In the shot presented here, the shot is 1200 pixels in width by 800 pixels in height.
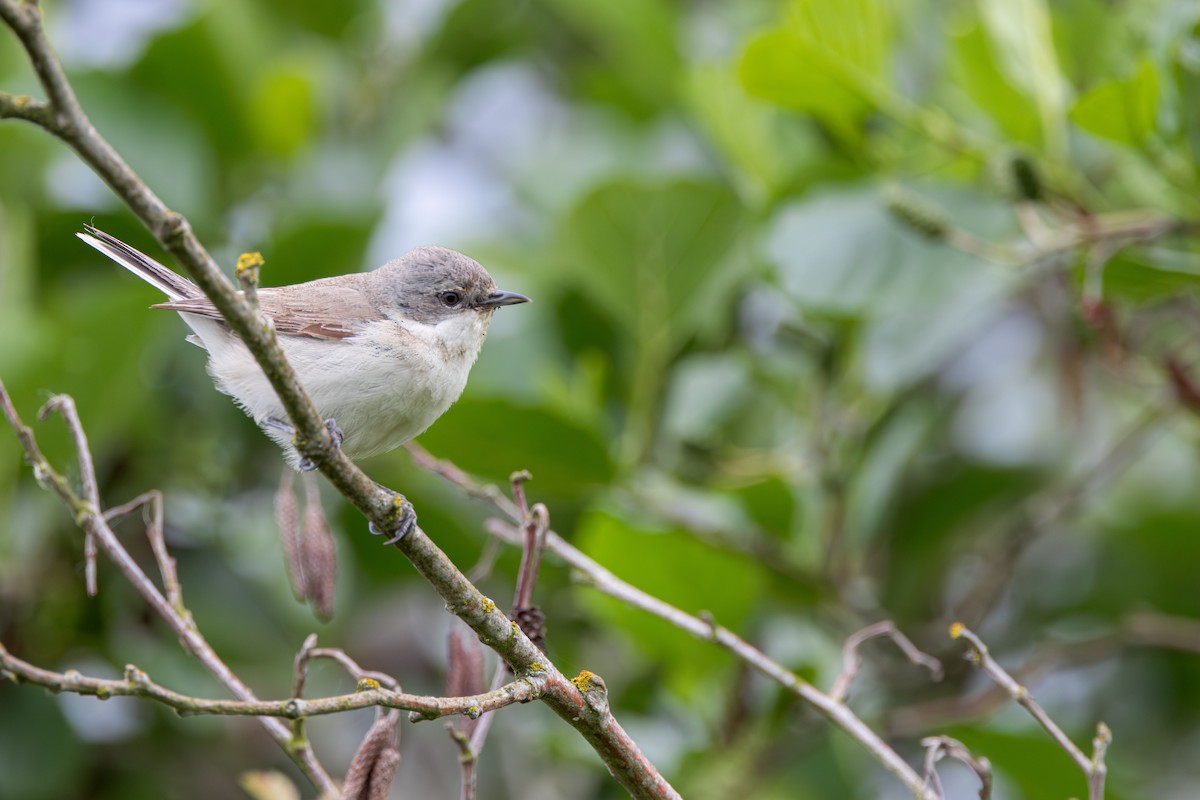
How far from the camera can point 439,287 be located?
3418mm

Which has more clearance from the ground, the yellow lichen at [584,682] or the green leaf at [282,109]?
the green leaf at [282,109]

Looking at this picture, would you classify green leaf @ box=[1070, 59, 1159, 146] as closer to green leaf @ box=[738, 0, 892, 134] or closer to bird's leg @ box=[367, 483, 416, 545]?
green leaf @ box=[738, 0, 892, 134]

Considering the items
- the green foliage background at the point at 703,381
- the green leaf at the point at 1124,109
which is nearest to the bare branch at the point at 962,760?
the green foliage background at the point at 703,381

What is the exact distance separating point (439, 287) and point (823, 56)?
1.24 meters

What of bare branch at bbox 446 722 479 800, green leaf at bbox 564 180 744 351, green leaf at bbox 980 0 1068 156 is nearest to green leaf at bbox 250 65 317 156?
green leaf at bbox 564 180 744 351

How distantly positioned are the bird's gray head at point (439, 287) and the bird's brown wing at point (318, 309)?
9 cm

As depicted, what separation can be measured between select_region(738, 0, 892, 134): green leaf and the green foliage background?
1cm

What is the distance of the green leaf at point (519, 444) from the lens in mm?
3503

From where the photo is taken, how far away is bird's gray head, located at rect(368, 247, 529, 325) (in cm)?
336

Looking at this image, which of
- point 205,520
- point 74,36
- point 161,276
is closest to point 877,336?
point 161,276

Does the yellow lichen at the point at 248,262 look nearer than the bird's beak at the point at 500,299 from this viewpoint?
Yes

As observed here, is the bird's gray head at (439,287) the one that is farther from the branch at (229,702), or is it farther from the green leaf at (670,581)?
the branch at (229,702)

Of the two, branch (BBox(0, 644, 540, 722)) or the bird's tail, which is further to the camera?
the bird's tail

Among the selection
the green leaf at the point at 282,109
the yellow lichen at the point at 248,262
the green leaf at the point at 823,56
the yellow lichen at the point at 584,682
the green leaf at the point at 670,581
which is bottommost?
the green leaf at the point at 670,581
